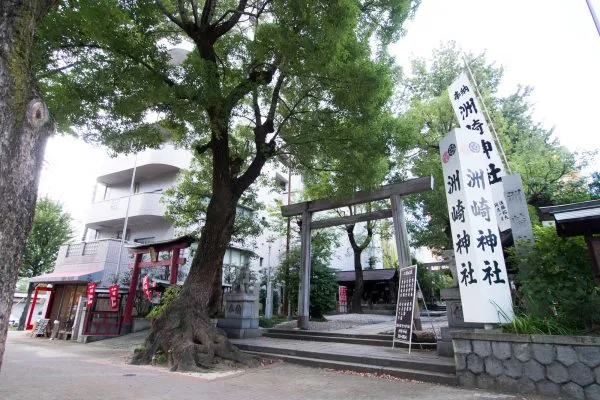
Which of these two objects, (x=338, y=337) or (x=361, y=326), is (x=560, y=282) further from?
(x=361, y=326)

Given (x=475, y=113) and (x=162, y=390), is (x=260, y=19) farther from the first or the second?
(x=162, y=390)

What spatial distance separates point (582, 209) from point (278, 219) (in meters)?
19.0

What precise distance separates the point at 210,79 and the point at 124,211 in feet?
51.1

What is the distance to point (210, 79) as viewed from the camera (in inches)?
351

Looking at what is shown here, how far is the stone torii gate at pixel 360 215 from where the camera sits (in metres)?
11.0

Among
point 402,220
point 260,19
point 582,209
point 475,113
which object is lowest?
point 582,209

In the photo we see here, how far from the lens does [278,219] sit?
23469 millimetres

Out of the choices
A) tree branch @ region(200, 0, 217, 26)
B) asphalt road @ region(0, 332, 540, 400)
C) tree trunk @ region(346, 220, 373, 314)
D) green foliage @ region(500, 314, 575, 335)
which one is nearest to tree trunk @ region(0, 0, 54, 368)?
asphalt road @ region(0, 332, 540, 400)

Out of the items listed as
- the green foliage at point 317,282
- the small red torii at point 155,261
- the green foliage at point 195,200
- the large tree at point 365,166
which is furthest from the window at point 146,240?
the large tree at point 365,166

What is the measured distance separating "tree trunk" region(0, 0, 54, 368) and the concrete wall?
6.49m

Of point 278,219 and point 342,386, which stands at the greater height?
point 278,219

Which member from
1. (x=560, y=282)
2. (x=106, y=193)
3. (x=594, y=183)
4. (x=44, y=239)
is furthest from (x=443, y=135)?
(x=44, y=239)

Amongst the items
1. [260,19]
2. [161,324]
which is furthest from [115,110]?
[161,324]

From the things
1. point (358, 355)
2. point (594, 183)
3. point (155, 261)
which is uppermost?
point (594, 183)
